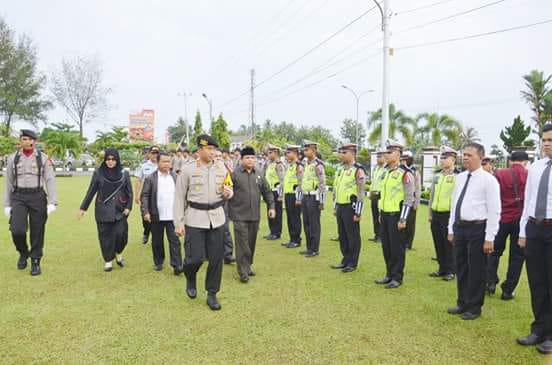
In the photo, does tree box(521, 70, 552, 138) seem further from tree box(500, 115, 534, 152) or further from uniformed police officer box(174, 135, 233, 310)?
uniformed police officer box(174, 135, 233, 310)

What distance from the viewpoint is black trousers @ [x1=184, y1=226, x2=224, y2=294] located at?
4328mm

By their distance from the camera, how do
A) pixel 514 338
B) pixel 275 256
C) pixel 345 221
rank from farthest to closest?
pixel 275 256, pixel 345 221, pixel 514 338

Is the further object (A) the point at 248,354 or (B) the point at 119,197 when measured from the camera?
(B) the point at 119,197

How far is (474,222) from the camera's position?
13.2ft

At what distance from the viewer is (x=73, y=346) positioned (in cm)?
342

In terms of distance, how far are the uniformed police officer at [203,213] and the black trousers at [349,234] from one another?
7.17 feet

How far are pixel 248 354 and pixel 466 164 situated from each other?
2866 mm

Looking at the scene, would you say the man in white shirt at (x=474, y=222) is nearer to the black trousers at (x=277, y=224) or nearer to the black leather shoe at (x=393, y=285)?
the black leather shoe at (x=393, y=285)

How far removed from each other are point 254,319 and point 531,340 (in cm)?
252

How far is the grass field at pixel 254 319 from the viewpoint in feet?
10.9

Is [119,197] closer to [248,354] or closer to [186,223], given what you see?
[186,223]

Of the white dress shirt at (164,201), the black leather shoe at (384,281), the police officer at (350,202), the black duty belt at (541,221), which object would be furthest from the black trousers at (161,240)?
the black duty belt at (541,221)

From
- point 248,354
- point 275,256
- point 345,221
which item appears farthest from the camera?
point 275,256

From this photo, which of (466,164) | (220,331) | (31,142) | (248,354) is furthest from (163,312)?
(466,164)
